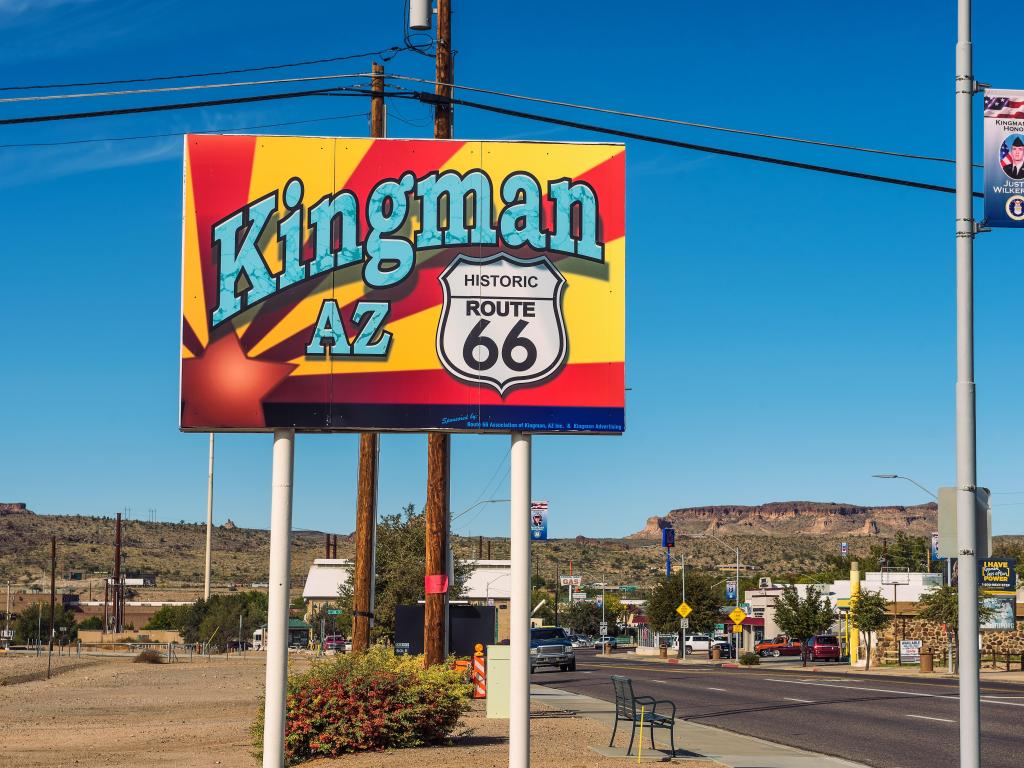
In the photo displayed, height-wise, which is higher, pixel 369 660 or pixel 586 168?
pixel 586 168

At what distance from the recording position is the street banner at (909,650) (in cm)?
6612

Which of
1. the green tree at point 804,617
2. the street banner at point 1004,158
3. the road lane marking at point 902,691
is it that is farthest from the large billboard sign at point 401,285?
the green tree at point 804,617

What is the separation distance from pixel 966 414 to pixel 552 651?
43686mm

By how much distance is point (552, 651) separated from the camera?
2180 inches

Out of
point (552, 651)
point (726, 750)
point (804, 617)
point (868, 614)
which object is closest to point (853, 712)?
point (726, 750)

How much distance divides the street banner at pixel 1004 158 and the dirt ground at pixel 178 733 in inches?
322

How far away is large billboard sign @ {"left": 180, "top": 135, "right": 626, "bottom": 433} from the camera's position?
14.8 metres

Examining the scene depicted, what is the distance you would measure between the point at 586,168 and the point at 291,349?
4.11 metres

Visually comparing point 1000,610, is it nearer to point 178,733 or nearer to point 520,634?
point 178,733

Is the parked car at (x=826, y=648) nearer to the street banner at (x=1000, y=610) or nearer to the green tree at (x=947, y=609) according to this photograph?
the green tree at (x=947, y=609)

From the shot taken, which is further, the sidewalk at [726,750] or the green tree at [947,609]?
the green tree at [947,609]

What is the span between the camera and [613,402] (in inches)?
591

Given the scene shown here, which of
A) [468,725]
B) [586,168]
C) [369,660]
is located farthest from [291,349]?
[468,725]

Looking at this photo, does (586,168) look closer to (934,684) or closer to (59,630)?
(934,684)
